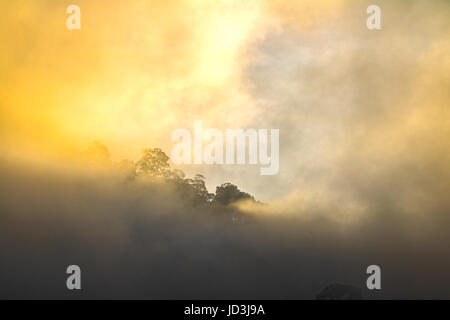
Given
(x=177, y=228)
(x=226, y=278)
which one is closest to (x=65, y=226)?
(x=177, y=228)

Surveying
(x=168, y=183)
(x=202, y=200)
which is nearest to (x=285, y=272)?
(x=202, y=200)

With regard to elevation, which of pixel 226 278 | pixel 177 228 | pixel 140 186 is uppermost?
pixel 140 186

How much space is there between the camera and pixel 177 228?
513ft

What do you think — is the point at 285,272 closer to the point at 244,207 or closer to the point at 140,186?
the point at 244,207

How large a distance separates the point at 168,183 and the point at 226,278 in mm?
33559

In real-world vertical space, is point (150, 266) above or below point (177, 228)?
below

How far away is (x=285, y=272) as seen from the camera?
493 feet
